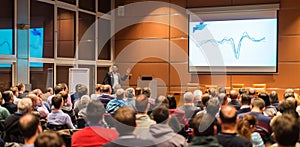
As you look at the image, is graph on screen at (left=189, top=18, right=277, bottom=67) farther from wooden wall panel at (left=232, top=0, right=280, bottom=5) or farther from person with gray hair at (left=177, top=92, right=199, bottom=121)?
person with gray hair at (left=177, top=92, right=199, bottom=121)

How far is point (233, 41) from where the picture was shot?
1078 centimetres

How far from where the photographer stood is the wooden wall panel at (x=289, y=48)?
33.9 feet

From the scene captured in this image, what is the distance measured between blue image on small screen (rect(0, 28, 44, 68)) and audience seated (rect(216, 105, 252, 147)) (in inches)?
259

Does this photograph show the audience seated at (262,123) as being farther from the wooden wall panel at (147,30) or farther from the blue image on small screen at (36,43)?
the wooden wall panel at (147,30)

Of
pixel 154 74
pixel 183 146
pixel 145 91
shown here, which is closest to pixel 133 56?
pixel 154 74

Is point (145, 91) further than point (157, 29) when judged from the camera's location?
No

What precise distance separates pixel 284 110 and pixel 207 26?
22.4 ft

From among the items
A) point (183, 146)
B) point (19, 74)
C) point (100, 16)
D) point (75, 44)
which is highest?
point (100, 16)

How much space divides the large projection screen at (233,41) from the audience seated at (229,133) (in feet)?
26.2

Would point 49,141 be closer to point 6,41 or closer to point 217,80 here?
point 6,41

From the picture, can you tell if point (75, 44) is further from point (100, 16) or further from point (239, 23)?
point (239, 23)

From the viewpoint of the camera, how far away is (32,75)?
9211 mm

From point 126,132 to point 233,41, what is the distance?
8.59 metres

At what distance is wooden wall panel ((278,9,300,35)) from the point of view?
10320 mm
